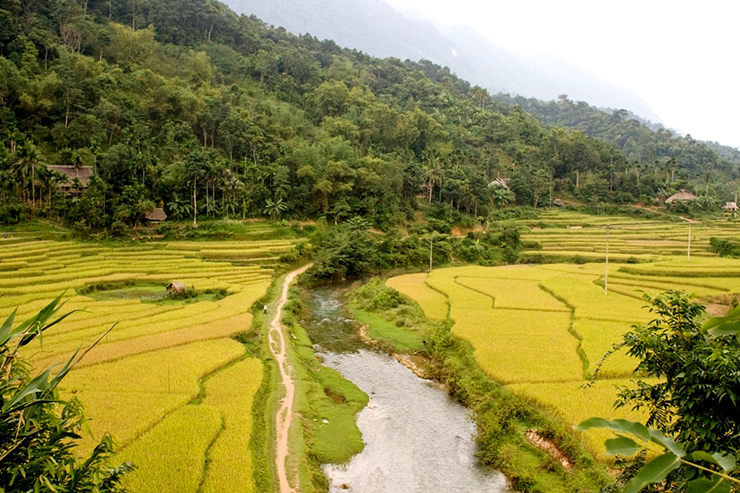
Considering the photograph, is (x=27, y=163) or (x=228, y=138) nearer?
(x=27, y=163)

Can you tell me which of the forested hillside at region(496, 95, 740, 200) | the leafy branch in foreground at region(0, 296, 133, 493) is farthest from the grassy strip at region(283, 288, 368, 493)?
the forested hillside at region(496, 95, 740, 200)

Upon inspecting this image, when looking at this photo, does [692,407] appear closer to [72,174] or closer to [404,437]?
[404,437]

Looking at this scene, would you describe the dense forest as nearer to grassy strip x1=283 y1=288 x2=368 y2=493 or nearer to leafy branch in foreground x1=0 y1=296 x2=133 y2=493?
grassy strip x1=283 y1=288 x2=368 y2=493

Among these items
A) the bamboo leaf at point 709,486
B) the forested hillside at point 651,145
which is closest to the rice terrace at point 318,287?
the bamboo leaf at point 709,486

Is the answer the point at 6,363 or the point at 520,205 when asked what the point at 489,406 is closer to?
the point at 6,363

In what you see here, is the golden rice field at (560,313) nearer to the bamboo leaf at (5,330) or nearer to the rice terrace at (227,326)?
the rice terrace at (227,326)

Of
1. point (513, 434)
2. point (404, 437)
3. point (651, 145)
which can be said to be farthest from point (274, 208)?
point (651, 145)

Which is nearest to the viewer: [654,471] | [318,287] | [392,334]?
[654,471]
